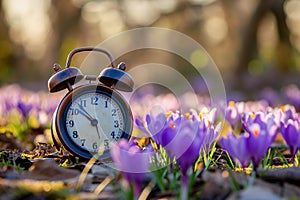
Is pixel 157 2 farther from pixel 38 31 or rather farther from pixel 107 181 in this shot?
pixel 107 181

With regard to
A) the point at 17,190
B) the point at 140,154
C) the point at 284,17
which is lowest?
the point at 17,190

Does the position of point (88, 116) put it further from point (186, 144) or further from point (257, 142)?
point (257, 142)

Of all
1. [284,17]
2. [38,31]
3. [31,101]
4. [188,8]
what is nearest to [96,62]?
[38,31]

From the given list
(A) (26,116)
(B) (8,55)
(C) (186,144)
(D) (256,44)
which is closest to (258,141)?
(C) (186,144)

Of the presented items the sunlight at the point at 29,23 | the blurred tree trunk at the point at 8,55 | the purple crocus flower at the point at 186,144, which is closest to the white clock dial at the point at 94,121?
the purple crocus flower at the point at 186,144

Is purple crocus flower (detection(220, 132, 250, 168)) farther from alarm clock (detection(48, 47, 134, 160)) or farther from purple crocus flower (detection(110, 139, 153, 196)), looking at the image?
alarm clock (detection(48, 47, 134, 160))

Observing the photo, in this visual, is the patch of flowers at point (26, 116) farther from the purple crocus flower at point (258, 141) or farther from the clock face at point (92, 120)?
the purple crocus flower at point (258, 141)

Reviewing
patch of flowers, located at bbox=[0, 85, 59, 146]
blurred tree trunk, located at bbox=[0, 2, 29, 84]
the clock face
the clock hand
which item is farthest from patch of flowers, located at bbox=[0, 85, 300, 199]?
blurred tree trunk, located at bbox=[0, 2, 29, 84]
